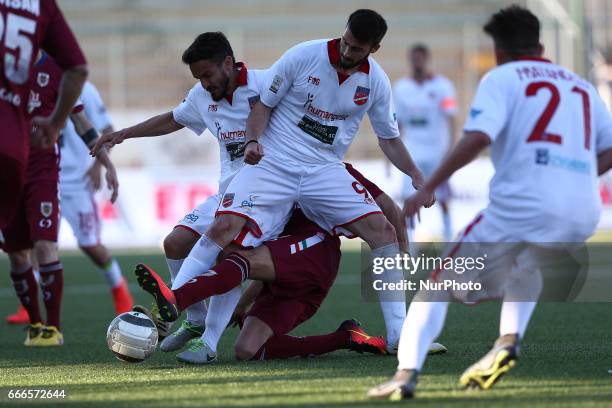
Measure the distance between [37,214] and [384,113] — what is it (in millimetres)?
2729

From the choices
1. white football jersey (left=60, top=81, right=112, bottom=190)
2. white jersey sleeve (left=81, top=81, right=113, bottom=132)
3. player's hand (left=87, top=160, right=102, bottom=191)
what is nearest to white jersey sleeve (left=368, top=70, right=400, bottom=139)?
white jersey sleeve (left=81, top=81, right=113, bottom=132)

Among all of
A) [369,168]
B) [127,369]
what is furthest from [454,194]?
[127,369]

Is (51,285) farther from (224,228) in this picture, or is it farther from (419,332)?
(419,332)

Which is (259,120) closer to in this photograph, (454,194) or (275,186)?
(275,186)

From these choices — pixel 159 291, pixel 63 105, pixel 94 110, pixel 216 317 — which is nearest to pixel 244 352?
pixel 216 317

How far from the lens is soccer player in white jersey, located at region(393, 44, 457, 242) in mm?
14375

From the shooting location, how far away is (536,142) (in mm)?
4598

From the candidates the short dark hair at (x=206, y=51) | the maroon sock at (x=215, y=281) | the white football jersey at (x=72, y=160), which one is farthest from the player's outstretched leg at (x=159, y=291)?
the white football jersey at (x=72, y=160)

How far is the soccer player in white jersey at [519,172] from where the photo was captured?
4.57 m

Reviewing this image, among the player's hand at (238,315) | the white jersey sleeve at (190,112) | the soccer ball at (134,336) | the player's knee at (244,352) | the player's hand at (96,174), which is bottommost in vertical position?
the player's knee at (244,352)

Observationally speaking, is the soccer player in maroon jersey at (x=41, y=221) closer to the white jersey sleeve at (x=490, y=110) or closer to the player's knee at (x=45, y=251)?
the player's knee at (x=45, y=251)

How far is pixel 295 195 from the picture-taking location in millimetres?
6586

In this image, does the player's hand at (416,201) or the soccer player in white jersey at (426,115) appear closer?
the player's hand at (416,201)

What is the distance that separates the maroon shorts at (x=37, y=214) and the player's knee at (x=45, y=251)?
4cm
